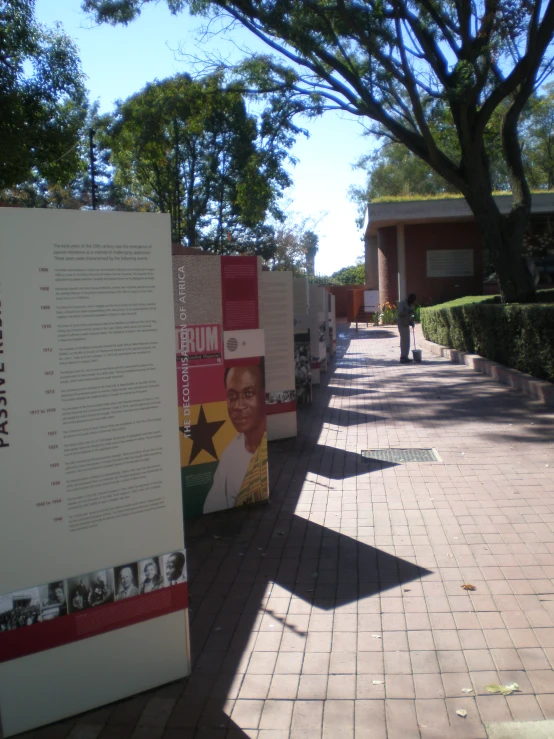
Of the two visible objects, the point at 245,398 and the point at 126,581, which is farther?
the point at 245,398

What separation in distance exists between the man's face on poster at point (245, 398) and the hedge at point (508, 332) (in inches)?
259

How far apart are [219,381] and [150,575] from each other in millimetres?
2938

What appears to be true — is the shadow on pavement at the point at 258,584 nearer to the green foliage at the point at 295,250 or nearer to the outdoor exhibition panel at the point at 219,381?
the outdoor exhibition panel at the point at 219,381

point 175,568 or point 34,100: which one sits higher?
point 34,100

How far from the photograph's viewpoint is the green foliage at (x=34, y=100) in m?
12.3

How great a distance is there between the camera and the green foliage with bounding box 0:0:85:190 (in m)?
12.3

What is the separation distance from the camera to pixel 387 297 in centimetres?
3719

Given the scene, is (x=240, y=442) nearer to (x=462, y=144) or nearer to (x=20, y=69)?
(x=20, y=69)

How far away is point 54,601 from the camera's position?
3100 millimetres

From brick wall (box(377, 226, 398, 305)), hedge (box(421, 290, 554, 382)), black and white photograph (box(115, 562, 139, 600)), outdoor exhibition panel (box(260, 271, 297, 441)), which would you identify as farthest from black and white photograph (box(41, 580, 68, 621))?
brick wall (box(377, 226, 398, 305))

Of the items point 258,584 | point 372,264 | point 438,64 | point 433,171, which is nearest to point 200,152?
point 438,64

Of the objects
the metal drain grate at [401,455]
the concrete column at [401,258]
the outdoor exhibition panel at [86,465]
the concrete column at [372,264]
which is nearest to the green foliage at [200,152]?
the concrete column at [401,258]

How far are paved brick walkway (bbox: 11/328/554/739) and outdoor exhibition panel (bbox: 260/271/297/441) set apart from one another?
35.4 inches

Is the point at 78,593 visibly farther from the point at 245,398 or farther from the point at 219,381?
the point at 245,398
